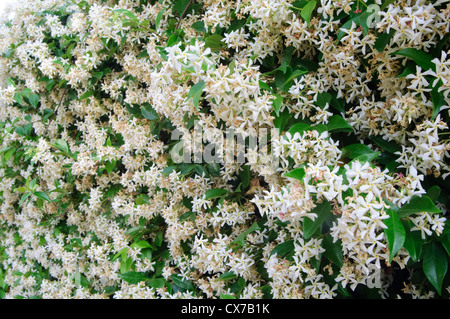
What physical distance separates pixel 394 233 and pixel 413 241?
0.13 m

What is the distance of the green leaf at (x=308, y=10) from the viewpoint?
0.93 m

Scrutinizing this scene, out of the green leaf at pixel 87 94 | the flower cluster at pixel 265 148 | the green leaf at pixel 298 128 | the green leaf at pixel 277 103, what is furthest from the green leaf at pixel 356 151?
the green leaf at pixel 87 94


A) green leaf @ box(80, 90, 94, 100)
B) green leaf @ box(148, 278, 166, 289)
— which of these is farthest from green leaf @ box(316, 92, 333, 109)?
green leaf @ box(80, 90, 94, 100)

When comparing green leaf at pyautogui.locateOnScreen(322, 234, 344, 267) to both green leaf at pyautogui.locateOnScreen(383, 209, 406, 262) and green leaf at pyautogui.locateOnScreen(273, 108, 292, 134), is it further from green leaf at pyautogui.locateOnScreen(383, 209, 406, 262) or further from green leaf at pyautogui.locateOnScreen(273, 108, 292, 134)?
green leaf at pyautogui.locateOnScreen(273, 108, 292, 134)

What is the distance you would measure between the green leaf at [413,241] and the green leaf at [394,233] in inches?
3.4

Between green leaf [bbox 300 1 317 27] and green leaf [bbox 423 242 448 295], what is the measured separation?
0.73 metres

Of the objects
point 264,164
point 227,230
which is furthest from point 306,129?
point 227,230

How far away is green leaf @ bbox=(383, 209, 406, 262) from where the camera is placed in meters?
0.69

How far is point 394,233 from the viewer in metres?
0.71

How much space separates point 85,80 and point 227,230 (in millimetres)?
1353

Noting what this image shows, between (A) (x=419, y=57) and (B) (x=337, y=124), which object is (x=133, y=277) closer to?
(B) (x=337, y=124)

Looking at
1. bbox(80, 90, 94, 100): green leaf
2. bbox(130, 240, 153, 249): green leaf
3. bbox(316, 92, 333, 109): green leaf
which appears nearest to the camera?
bbox(316, 92, 333, 109): green leaf

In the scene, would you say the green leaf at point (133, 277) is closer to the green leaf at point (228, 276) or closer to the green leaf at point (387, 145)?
the green leaf at point (228, 276)

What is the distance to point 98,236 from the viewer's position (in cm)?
209
